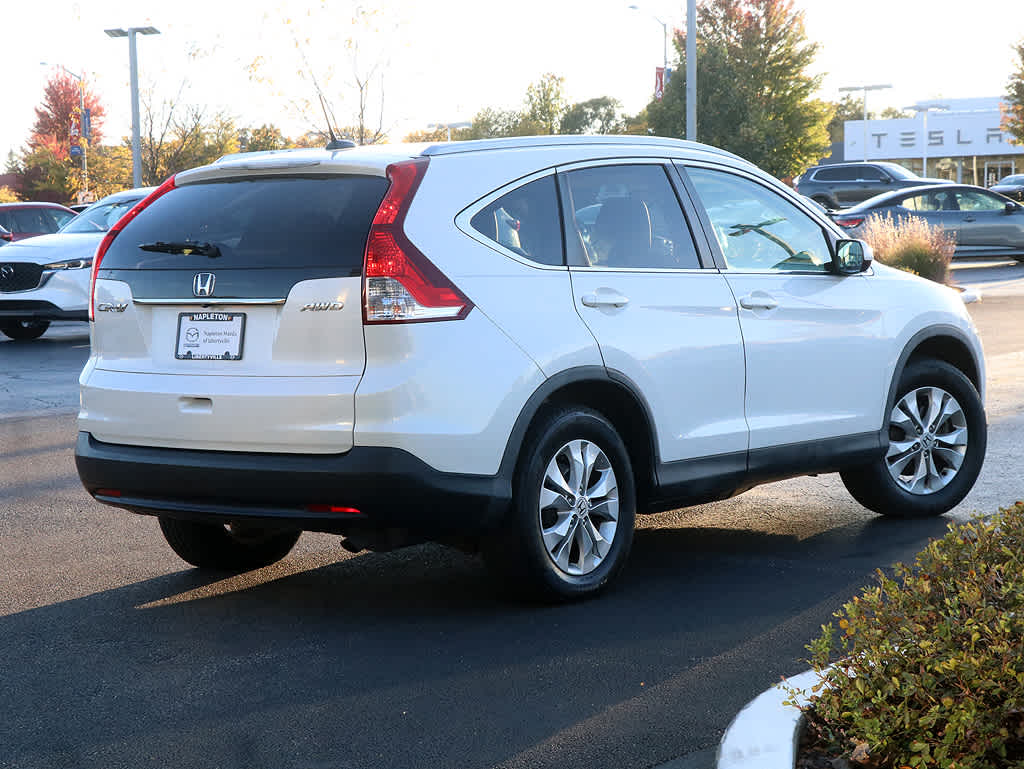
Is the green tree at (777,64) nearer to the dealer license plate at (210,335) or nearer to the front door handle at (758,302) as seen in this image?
the front door handle at (758,302)

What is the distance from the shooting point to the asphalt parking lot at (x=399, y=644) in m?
4.02

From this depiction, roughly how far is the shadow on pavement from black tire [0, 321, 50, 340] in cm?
1291

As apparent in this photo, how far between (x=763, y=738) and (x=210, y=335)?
105 inches

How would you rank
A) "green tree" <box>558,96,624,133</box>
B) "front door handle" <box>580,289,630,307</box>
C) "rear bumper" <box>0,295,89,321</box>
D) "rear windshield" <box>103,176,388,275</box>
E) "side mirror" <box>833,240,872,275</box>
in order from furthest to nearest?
"green tree" <box>558,96,624,133</box>, "rear bumper" <box>0,295,89,321</box>, "side mirror" <box>833,240,872,275</box>, "front door handle" <box>580,289,630,307</box>, "rear windshield" <box>103,176,388,275</box>

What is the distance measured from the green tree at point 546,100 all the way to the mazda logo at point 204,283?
75353mm

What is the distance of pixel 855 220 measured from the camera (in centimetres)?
2656

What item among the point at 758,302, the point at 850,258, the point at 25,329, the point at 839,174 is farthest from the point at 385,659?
the point at 839,174

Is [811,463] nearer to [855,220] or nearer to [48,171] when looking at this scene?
[855,220]

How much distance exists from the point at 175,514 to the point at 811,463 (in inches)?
116

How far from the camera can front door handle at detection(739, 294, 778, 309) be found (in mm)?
6082

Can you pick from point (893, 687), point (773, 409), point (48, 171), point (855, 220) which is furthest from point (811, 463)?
point (48, 171)

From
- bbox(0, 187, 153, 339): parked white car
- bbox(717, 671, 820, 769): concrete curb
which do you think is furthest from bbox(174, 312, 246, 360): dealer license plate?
bbox(0, 187, 153, 339): parked white car

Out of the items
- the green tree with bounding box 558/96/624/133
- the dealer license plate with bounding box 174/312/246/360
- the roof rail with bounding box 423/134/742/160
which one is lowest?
the dealer license plate with bounding box 174/312/246/360

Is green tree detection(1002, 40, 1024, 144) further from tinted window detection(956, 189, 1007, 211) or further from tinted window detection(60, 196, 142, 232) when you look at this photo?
tinted window detection(60, 196, 142, 232)
